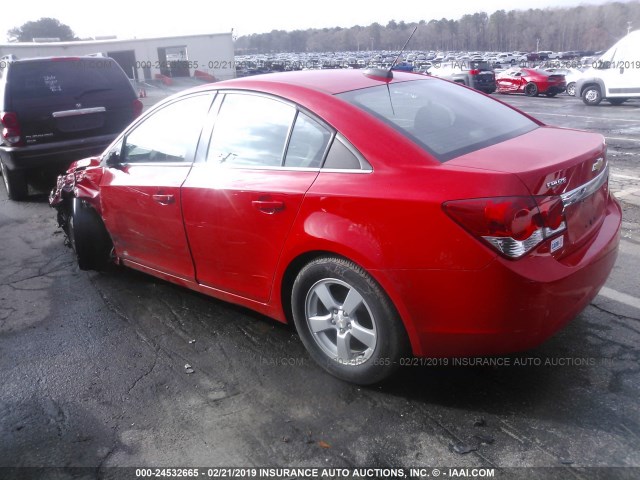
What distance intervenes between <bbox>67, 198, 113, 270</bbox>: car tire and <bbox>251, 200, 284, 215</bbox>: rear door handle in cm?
218

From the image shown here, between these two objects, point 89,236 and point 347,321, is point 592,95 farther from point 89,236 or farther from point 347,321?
point 347,321

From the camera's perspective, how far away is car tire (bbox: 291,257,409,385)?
2.77 m

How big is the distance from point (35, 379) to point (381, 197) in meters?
2.34

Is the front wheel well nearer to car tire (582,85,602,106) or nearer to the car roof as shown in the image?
the car roof

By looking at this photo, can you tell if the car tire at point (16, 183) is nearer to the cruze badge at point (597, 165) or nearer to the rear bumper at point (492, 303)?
the rear bumper at point (492, 303)

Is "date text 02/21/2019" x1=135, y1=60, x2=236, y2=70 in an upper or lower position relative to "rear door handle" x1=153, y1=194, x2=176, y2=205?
upper

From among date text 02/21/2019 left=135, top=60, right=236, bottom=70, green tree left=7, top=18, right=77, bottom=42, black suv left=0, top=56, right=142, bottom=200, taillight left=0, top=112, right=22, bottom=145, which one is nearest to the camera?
taillight left=0, top=112, right=22, bottom=145

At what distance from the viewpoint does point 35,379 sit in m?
3.40

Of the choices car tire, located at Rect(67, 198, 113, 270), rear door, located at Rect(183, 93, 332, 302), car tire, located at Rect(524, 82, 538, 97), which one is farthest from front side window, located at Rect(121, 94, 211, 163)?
car tire, located at Rect(524, 82, 538, 97)

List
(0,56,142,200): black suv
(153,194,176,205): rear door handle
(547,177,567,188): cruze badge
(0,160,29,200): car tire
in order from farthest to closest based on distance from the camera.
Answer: (0,160,29,200): car tire → (0,56,142,200): black suv → (153,194,176,205): rear door handle → (547,177,567,188): cruze badge

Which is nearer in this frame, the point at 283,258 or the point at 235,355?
the point at 283,258

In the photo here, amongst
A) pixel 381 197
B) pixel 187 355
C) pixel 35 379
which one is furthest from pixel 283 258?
pixel 35 379

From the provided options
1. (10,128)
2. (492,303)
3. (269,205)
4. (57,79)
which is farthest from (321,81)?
(10,128)

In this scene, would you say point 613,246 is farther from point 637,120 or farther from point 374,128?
point 637,120
